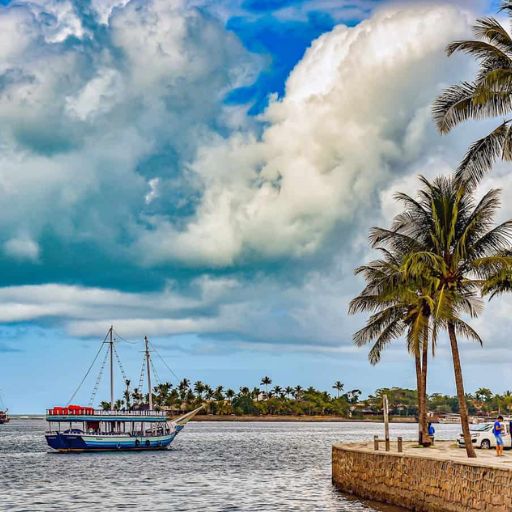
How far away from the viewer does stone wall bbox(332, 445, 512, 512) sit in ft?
77.8

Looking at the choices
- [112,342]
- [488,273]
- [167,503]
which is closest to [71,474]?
[167,503]

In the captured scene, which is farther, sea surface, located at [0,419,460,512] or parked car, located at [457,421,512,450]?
parked car, located at [457,421,512,450]

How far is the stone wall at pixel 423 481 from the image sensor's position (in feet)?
77.8

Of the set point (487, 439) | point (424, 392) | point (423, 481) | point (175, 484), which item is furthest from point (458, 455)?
point (175, 484)

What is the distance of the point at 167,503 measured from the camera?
39.8 meters

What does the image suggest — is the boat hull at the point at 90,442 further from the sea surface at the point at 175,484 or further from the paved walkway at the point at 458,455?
the paved walkway at the point at 458,455

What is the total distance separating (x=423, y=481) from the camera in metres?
29.6

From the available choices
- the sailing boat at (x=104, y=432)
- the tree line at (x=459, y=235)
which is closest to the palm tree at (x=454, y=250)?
the tree line at (x=459, y=235)

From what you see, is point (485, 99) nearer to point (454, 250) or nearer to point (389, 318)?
point (454, 250)

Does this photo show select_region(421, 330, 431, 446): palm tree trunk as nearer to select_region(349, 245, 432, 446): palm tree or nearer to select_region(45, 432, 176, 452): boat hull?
select_region(349, 245, 432, 446): palm tree

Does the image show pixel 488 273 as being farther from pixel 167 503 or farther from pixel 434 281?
pixel 167 503

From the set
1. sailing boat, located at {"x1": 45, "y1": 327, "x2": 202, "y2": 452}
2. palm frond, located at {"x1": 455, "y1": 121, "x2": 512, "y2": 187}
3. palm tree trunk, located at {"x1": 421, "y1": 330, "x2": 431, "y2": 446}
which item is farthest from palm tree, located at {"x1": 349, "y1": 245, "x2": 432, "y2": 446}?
sailing boat, located at {"x1": 45, "y1": 327, "x2": 202, "y2": 452}

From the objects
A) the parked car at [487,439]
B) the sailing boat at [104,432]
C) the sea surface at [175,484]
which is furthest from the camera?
the sailing boat at [104,432]

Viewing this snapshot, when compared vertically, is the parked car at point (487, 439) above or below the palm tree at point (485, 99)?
below
